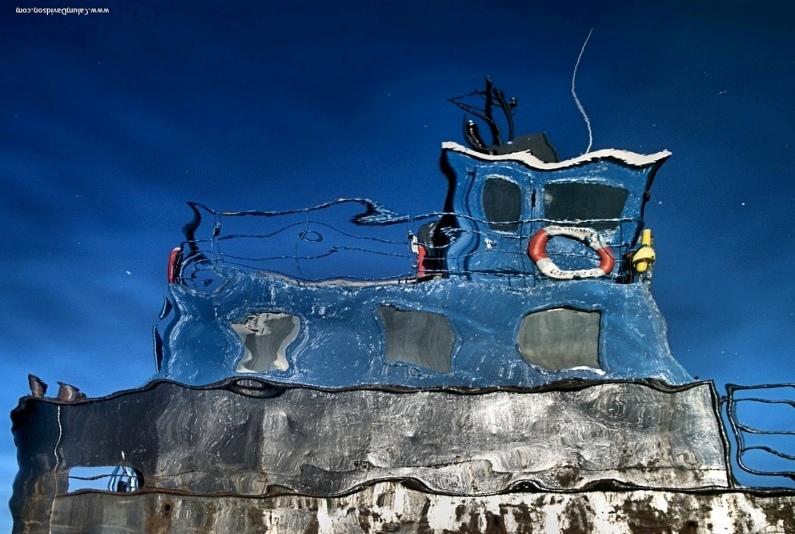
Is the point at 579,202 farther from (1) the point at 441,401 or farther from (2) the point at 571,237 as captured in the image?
(1) the point at 441,401

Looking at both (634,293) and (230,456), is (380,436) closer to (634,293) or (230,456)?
(230,456)

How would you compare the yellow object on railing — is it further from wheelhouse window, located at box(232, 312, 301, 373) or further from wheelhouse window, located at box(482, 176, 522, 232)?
wheelhouse window, located at box(232, 312, 301, 373)

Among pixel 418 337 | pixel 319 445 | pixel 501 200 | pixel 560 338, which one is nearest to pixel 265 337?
pixel 319 445

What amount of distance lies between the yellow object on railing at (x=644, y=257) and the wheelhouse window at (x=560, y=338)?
923 mm

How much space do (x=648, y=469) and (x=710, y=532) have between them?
3.98ft

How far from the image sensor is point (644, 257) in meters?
9.30

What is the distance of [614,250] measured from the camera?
977cm

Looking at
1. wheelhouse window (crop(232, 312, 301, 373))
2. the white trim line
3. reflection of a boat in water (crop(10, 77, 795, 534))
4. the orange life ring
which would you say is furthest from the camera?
the white trim line

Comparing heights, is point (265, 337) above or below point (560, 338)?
above

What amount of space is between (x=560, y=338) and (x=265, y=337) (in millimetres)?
4217

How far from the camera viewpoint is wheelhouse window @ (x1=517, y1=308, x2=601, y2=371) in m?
9.05

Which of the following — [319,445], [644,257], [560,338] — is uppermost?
[644,257]

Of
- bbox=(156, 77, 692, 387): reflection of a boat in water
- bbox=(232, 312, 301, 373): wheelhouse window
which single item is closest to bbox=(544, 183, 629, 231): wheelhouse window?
bbox=(156, 77, 692, 387): reflection of a boat in water

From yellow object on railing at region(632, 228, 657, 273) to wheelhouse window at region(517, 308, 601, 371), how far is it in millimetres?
923
